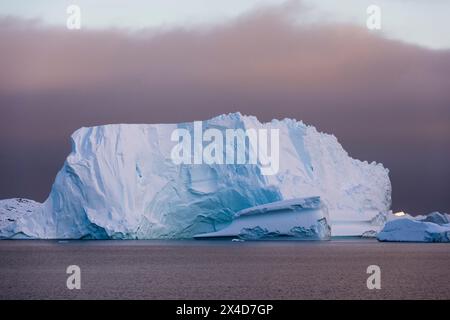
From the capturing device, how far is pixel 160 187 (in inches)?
1922

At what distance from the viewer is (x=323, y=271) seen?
29797 millimetres

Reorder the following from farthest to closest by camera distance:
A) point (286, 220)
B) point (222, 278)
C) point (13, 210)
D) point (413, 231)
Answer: point (13, 210) < point (413, 231) < point (286, 220) < point (222, 278)

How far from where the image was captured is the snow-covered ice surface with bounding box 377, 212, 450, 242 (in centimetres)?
4716

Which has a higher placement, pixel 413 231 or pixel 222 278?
pixel 413 231

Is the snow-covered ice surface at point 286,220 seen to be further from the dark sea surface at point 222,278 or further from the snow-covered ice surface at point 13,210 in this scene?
the snow-covered ice surface at point 13,210

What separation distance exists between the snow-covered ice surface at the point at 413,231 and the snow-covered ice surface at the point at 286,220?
17.1 ft

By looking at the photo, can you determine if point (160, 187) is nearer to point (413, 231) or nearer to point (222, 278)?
point (413, 231)

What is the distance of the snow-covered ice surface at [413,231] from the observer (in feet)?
155

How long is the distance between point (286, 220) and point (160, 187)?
27.7ft

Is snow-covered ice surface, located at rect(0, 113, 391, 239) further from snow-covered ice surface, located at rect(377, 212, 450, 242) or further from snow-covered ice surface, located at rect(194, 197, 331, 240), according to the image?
snow-covered ice surface, located at rect(377, 212, 450, 242)

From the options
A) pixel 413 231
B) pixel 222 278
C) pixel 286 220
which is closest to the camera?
pixel 222 278

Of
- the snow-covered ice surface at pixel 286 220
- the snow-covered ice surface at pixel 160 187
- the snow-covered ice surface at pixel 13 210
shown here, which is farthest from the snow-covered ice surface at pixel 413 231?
the snow-covered ice surface at pixel 13 210

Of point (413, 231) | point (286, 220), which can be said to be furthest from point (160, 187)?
point (413, 231)

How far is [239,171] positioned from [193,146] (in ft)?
15.6
